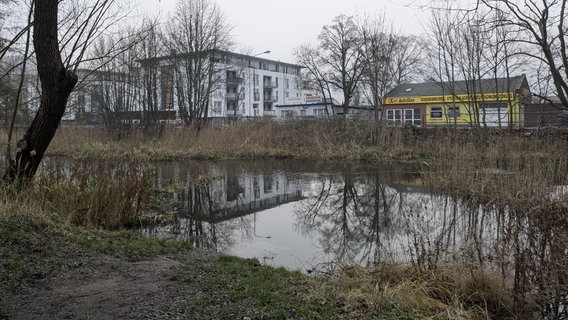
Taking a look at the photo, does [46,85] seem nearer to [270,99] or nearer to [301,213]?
[301,213]

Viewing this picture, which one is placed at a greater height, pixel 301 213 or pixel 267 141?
pixel 267 141

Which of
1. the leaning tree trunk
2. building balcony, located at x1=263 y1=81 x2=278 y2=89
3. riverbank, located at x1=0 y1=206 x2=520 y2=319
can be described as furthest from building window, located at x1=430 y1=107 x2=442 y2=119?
building balcony, located at x1=263 y1=81 x2=278 y2=89

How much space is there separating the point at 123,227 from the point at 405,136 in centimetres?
1916

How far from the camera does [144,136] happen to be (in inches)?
1059

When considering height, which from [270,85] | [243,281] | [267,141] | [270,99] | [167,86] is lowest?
[243,281]

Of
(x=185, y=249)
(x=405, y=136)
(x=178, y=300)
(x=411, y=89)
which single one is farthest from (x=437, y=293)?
(x=411, y=89)

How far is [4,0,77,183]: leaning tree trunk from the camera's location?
6.23 meters

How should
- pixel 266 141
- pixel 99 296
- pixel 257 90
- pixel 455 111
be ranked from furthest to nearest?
pixel 257 90 → pixel 266 141 → pixel 455 111 → pixel 99 296

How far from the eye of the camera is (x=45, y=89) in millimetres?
6660

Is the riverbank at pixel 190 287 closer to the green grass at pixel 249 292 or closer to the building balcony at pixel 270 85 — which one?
the green grass at pixel 249 292

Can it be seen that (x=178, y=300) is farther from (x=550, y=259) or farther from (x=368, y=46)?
(x=368, y=46)

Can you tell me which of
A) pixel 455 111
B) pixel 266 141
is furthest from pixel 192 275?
pixel 455 111

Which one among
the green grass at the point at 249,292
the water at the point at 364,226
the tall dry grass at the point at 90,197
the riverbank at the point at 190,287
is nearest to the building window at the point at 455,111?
the water at the point at 364,226

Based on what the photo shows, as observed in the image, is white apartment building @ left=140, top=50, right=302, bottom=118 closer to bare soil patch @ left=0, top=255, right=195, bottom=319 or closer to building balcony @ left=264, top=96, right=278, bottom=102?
building balcony @ left=264, top=96, right=278, bottom=102
